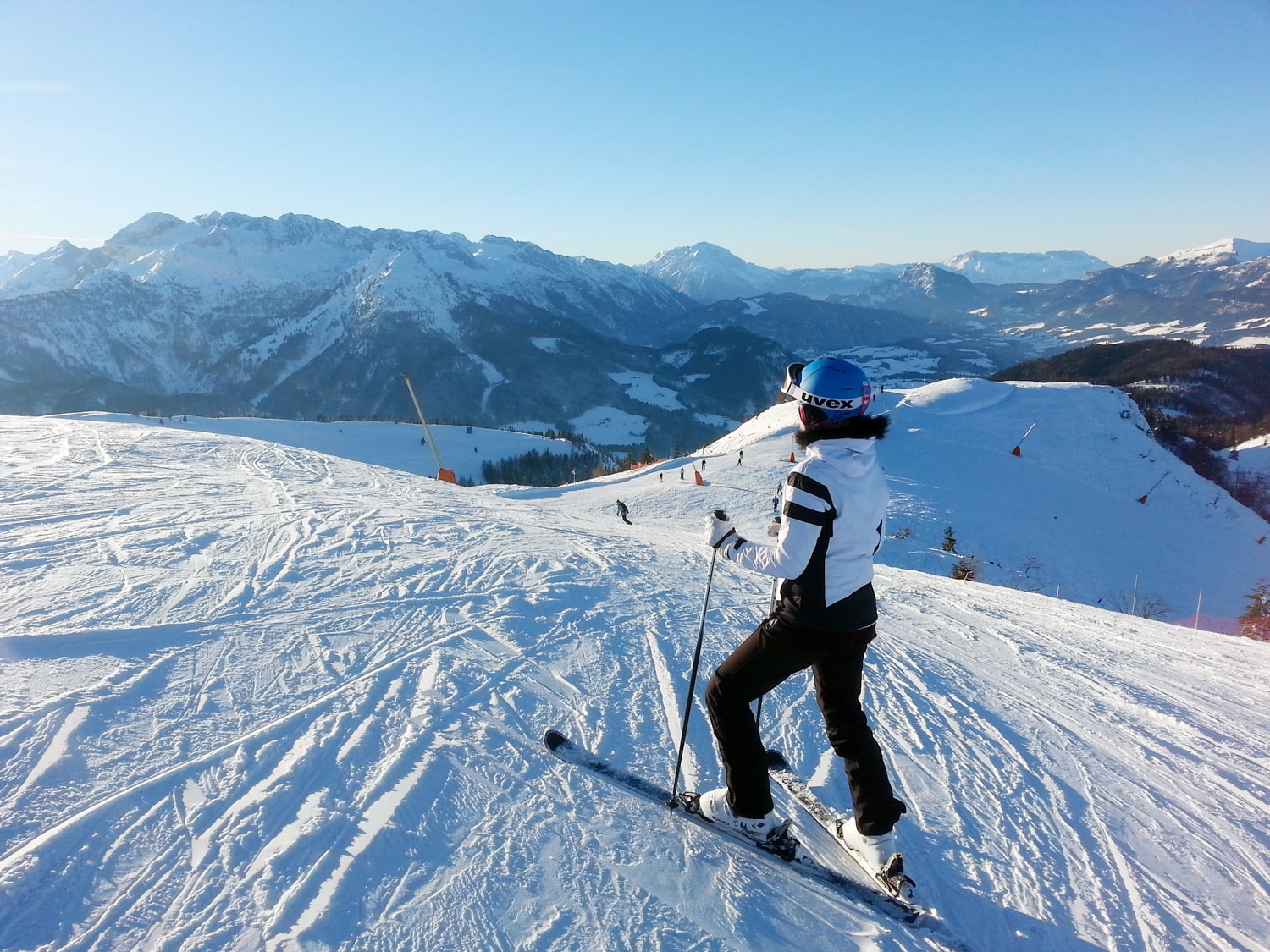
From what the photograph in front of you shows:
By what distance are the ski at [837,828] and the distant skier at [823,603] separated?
8 centimetres

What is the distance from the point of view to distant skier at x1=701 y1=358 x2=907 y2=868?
9.37ft

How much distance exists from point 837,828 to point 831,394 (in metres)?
2.37

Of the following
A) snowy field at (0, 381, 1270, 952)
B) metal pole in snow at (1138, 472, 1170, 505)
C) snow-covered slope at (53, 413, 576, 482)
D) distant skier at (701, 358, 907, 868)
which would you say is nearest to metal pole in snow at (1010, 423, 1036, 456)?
metal pole in snow at (1138, 472, 1170, 505)

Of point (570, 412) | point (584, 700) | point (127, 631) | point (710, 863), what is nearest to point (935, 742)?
point (710, 863)

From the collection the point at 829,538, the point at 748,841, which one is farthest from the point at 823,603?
the point at 748,841

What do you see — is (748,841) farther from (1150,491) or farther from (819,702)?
(1150,491)

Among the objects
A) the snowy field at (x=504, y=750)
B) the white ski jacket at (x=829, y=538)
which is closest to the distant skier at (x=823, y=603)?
the white ski jacket at (x=829, y=538)

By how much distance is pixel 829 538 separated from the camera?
9.48 ft

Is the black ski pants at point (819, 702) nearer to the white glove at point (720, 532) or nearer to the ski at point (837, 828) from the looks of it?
the ski at point (837, 828)

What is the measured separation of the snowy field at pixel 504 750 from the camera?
2.87 meters

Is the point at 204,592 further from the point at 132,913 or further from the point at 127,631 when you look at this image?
the point at 132,913

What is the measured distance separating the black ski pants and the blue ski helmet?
0.99 meters

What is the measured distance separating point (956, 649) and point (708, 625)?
2558 mm

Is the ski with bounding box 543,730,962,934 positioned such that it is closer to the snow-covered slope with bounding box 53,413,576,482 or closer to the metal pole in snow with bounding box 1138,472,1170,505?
the metal pole in snow with bounding box 1138,472,1170,505
